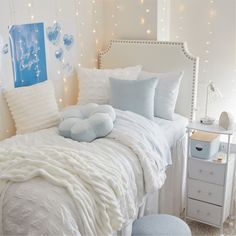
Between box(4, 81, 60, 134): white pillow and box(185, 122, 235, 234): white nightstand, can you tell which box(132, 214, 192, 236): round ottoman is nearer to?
box(185, 122, 235, 234): white nightstand

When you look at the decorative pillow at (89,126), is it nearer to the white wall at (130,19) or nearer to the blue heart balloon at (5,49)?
the blue heart balloon at (5,49)

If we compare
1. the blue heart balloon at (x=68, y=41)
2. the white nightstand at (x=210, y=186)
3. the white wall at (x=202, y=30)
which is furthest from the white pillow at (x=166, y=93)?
the blue heart balloon at (x=68, y=41)

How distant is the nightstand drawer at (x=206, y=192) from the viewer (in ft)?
8.47

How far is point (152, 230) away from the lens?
6.76 feet

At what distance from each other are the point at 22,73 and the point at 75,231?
134 cm

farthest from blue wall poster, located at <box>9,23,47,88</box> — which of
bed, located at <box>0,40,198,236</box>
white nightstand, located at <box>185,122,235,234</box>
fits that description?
white nightstand, located at <box>185,122,235,234</box>

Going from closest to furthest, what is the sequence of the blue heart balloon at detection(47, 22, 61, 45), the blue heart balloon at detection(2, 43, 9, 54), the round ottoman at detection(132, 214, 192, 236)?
the round ottoman at detection(132, 214, 192, 236), the blue heart balloon at detection(2, 43, 9, 54), the blue heart balloon at detection(47, 22, 61, 45)

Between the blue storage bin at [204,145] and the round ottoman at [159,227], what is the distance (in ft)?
2.00

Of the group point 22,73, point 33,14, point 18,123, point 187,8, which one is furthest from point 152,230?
point 187,8

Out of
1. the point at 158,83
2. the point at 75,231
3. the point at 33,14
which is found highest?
the point at 33,14

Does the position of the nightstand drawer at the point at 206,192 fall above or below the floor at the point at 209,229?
above

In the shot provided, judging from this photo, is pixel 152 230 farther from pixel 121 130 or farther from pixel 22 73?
pixel 22 73

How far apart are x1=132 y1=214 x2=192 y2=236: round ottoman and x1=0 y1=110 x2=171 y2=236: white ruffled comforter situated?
0.53ft

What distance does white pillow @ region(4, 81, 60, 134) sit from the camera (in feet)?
7.79
